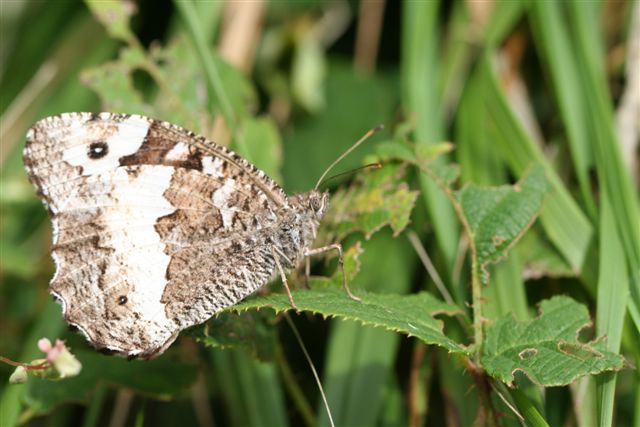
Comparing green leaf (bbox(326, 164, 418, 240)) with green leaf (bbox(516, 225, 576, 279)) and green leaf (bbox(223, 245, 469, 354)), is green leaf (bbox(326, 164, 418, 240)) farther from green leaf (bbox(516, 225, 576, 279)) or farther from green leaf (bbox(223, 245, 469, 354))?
green leaf (bbox(516, 225, 576, 279))

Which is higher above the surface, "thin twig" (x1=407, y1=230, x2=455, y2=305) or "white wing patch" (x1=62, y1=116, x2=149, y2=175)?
"white wing patch" (x1=62, y1=116, x2=149, y2=175)

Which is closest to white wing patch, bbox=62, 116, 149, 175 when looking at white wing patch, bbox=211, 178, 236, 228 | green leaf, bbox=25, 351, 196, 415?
white wing patch, bbox=211, 178, 236, 228

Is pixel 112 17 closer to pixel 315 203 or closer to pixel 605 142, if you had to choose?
pixel 315 203

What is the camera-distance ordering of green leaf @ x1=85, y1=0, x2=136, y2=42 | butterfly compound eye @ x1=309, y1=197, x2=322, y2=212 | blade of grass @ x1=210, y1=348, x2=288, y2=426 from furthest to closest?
green leaf @ x1=85, y1=0, x2=136, y2=42 → blade of grass @ x1=210, y1=348, x2=288, y2=426 → butterfly compound eye @ x1=309, y1=197, x2=322, y2=212

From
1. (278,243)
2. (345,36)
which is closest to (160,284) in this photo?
(278,243)

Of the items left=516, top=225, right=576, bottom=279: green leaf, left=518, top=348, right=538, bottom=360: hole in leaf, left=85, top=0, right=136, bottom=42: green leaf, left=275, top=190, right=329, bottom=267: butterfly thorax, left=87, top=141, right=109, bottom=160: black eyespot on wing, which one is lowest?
left=518, top=348, right=538, bottom=360: hole in leaf

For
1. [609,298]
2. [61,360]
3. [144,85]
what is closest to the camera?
[61,360]

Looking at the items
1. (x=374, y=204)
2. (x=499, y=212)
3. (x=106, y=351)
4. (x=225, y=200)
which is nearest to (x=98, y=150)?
(x=225, y=200)
